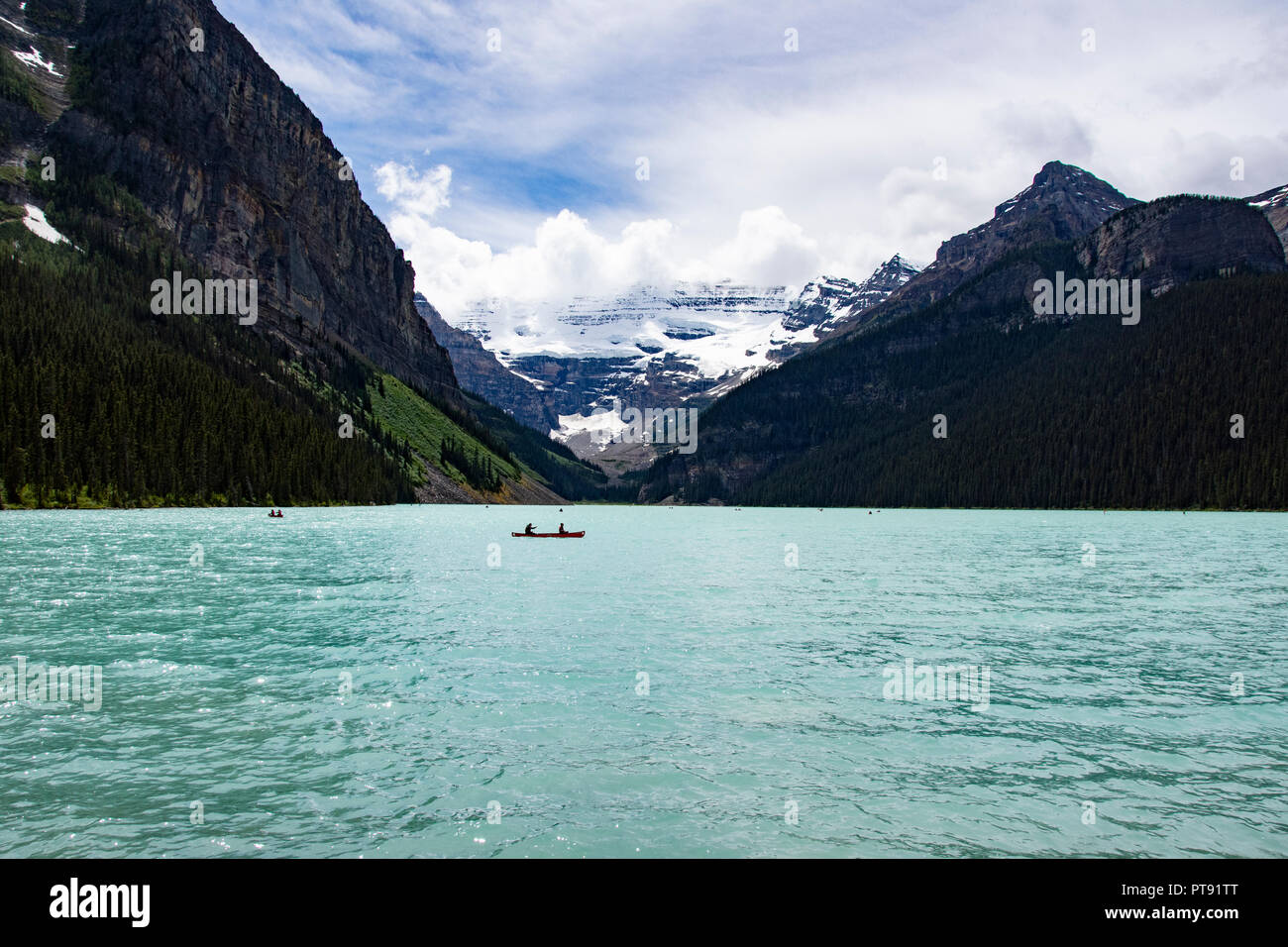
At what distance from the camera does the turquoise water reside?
46.4 feet

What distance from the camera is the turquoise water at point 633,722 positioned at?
14.2 m

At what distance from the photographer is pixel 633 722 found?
2112cm

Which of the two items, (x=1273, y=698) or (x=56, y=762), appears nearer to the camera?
(x=56, y=762)

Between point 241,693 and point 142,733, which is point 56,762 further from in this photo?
point 241,693

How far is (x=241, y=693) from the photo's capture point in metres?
23.0

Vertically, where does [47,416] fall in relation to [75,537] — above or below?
above

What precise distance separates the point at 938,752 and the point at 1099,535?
101 metres

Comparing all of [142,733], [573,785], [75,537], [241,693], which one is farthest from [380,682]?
[75,537]

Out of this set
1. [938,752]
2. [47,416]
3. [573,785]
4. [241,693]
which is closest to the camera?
[573,785]

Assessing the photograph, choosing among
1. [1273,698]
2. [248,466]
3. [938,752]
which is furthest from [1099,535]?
[248,466]

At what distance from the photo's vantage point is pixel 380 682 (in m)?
24.8
